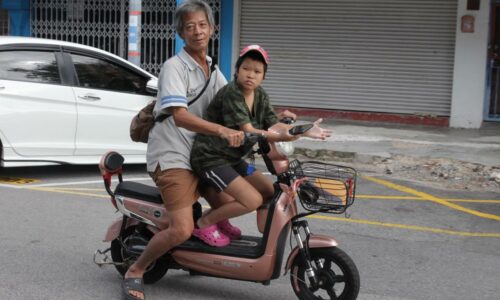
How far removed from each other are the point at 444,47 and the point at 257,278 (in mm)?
10397

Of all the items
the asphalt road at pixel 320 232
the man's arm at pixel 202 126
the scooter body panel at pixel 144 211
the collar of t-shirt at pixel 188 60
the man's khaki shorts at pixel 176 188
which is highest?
the collar of t-shirt at pixel 188 60

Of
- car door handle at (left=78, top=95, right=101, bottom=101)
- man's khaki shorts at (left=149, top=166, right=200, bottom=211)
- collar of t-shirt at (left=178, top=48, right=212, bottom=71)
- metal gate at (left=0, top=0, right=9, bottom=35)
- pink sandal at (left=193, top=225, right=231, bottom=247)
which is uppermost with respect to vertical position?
metal gate at (left=0, top=0, right=9, bottom=35)

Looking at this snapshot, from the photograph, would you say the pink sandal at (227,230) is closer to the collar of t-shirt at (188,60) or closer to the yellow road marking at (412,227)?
the collar of t-shirt at (188,60)

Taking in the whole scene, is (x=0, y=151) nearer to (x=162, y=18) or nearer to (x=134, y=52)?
(x=134, y=52)

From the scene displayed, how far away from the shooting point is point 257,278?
4457mm

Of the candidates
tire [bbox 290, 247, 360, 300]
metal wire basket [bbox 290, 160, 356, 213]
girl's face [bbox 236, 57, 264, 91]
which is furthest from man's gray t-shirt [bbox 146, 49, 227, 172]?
tire [bbox 290, 247, 360, 300]

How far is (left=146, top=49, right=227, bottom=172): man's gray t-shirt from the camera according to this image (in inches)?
172

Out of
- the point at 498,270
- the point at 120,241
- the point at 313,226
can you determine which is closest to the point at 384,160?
the point at 313,226

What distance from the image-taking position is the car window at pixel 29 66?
8320 mm

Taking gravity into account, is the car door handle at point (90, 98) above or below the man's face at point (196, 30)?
below

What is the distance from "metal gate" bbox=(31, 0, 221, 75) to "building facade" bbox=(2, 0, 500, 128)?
21 millimetres

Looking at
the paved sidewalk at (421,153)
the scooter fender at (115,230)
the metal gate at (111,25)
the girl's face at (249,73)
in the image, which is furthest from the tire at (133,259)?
the metal gate at (111,25)

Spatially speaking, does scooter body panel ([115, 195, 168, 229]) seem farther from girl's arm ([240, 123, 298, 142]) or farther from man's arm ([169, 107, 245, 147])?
girl's arm ([240, 123, 298, 142])

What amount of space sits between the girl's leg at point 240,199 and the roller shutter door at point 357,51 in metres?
10.2
